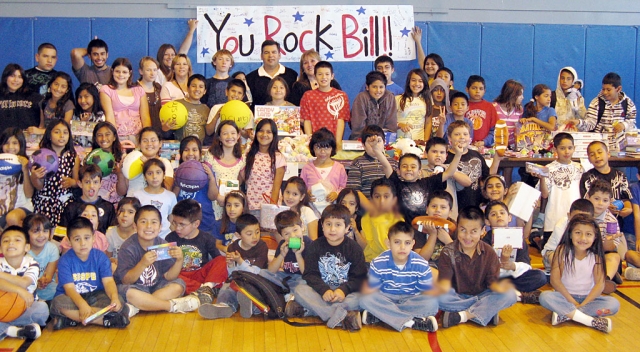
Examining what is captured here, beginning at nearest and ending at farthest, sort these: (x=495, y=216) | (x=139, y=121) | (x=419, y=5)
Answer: (x=495, y=216), (x=139, y=121), (x=419, y=5)

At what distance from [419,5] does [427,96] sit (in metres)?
2.45

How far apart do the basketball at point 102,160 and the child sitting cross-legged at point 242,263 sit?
1.32 meters

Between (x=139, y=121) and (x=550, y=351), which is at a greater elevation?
(x=139, y=121)

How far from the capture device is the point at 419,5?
931 cm

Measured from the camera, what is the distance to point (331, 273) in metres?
5.17

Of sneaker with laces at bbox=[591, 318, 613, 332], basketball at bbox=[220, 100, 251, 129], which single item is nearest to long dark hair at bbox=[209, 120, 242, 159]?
basketball at bbox=[220, 100, 251, 129]

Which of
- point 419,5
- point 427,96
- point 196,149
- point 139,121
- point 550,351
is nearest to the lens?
point 550,351

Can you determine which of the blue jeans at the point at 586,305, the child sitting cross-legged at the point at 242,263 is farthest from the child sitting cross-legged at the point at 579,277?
the child sitting cross-legged at the point at 242,263

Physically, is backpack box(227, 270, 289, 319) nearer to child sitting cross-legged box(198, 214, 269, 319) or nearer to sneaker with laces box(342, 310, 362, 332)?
child sitting cross-legged box(198, 214, 269, 319)

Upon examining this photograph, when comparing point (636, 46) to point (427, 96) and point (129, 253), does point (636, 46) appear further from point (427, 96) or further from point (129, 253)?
point (129, 253)

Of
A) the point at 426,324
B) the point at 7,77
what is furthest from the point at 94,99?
the point at 426,324

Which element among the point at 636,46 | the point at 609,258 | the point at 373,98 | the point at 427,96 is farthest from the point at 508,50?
the point at 609,258

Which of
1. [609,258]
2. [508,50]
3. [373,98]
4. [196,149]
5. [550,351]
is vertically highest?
[508,50]

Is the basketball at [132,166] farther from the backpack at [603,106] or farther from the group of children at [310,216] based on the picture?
the backpack at [603,106]
